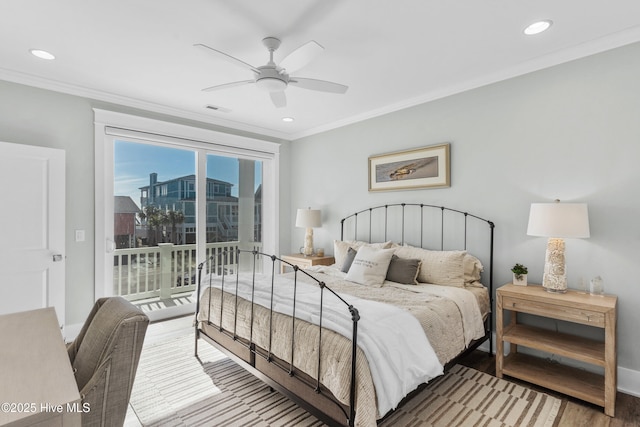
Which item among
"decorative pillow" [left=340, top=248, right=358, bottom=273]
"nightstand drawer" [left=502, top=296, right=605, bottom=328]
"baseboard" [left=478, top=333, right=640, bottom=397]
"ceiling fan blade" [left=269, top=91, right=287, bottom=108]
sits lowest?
"baseboard" [left=478, top=333, right=640, bottom=397]

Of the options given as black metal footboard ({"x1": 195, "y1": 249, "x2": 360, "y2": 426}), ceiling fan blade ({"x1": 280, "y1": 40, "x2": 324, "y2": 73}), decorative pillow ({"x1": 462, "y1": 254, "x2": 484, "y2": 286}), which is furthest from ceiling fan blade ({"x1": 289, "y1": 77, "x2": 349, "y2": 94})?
decorative pillow ({"x1": 462, "y1": 254, "x2": 484, "y2": 286})

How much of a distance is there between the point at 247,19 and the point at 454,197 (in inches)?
101

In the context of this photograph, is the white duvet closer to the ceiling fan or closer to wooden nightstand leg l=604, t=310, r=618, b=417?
wooden nightstand leg l=604, t=310, r=618, b=417

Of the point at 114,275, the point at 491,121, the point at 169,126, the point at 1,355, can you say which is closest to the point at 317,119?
the point at 169,126

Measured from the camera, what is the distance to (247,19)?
220cm

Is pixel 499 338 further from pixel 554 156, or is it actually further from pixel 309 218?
pixel 309 218

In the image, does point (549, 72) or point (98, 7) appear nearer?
point (98, 7)

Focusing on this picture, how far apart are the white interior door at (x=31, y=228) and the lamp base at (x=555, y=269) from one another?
4.41m

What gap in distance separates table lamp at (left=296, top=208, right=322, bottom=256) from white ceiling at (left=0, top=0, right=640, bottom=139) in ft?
5.47

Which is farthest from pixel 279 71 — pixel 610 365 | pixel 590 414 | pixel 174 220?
pixel 590 414

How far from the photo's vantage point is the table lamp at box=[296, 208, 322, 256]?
456 centimetres

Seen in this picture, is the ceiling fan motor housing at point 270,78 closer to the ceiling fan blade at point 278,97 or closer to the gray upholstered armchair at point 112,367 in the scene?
the ceiling fan blade at point 278,97

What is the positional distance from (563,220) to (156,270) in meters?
4.44

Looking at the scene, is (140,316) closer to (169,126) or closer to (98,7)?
(98,7)
